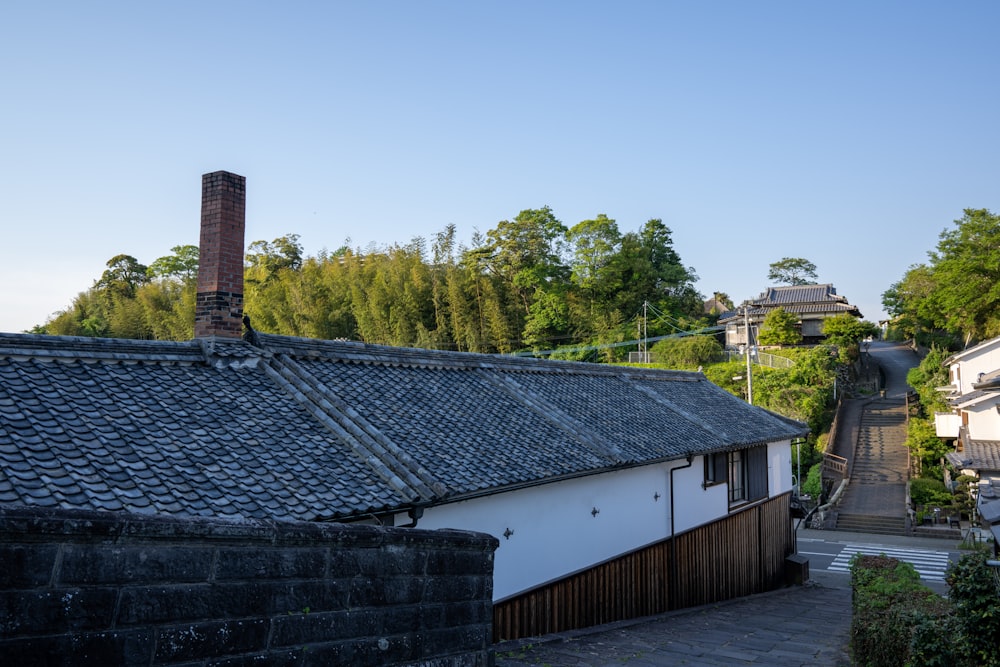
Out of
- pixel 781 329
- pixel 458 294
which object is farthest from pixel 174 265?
pixel 781 329

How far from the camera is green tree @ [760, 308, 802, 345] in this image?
135ft

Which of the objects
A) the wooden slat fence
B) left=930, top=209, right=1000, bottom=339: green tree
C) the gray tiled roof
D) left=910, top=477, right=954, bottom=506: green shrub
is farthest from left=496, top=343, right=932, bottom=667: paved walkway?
left=930, top=209, right=1000, bottom=339: green tree

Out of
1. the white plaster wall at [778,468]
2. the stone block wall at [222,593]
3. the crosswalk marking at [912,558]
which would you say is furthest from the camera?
the crosswalk marking at [912,558]

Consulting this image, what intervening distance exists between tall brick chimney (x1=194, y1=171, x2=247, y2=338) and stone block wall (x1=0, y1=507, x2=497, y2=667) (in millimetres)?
6628

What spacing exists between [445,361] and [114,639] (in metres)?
9.73

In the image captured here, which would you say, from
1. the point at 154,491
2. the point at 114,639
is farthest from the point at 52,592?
the point at 154,491

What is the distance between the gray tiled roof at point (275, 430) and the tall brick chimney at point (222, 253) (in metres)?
0.47

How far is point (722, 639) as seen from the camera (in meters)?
9.26

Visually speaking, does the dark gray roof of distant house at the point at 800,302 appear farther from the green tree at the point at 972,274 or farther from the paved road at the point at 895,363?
the green tree at the point at 972,274

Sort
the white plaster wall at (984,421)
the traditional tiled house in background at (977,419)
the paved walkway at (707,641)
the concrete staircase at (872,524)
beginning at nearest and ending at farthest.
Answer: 1. the paved walkway at (707,641)
2. the traditional tiled house in background at (977,419)
3. the white plaster wall at (984,421)
4. the concrete staircase at (872,524)

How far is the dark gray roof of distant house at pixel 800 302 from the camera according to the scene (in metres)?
43.9

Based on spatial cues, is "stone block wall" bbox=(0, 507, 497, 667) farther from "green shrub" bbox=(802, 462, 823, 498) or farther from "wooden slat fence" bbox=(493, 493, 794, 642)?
"green shrub" bbox=(802, 462, 823, 498)

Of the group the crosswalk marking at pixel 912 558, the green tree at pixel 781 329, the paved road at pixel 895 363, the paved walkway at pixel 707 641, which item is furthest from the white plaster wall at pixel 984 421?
the paved road at pixel 895 363

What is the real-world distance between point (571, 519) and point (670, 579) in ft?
11.9
